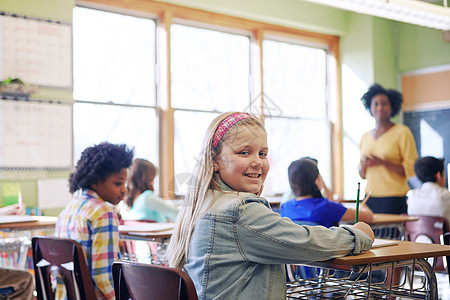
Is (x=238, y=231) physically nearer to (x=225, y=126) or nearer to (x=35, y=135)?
(x=225, y=126)

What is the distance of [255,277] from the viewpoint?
1452 mm

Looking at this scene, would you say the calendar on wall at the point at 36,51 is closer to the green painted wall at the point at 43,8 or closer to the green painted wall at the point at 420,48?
the green painted wall at the point at 43,8

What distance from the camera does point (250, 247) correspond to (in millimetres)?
1419

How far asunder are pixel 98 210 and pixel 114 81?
3318mm

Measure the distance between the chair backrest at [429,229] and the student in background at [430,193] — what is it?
1.45ft

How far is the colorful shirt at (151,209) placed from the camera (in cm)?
360

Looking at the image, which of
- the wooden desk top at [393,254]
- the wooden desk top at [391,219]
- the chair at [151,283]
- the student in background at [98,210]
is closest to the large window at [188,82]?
the wooden desk top at [391,219]

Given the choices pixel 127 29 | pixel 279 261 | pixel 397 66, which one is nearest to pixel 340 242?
pixel 279 261

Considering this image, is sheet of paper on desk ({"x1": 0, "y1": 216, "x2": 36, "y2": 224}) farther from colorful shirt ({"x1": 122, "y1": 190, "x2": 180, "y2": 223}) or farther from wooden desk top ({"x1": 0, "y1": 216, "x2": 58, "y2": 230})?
colorful shirt ({"x1": 122, "y1": 190, "x2": 180, "y2": 223})

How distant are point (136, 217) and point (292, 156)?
3.23 metres

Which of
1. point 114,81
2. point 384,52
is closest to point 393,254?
point 114,81

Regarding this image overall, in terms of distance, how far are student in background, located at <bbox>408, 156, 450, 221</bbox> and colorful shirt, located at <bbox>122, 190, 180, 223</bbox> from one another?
1652 millimetres

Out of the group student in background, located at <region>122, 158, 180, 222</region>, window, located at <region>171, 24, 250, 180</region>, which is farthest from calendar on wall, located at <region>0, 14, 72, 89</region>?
student in background, located at <region>122, 158, 180, 222</region>

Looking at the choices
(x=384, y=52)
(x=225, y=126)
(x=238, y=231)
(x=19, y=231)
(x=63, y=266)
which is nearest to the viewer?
(x=238, y=231)
